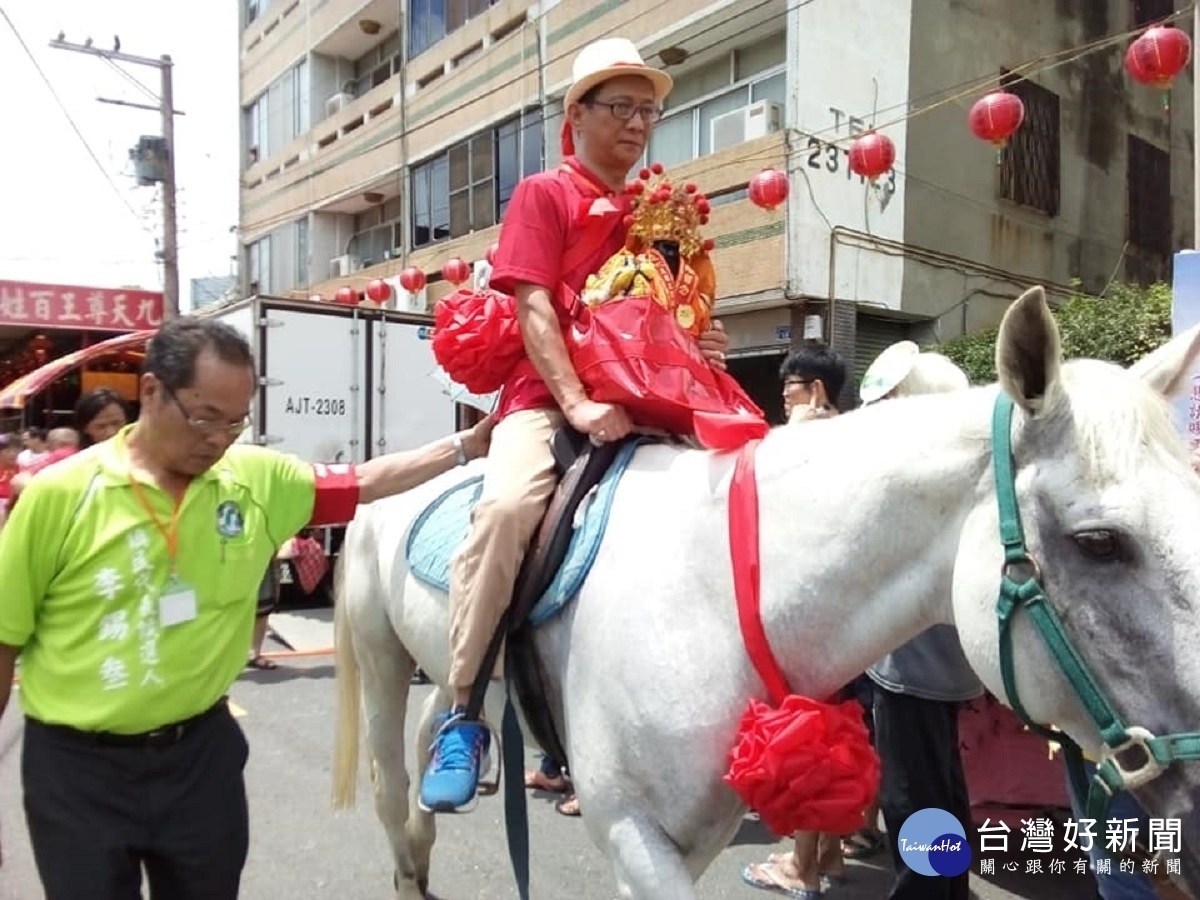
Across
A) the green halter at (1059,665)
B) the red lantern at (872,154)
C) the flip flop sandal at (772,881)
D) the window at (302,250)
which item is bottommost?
the flip flop sandal at (772,881)

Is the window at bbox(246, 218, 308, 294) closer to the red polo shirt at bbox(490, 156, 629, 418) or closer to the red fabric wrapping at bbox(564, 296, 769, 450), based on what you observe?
the red polo shirt at bbox(490, 156, 629, 418)

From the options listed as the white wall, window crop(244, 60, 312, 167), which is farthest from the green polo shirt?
window crop(244, 60, 312, 167)

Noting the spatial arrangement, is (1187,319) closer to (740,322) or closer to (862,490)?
(862,490)

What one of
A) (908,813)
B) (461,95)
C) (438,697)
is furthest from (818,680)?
(461,95)

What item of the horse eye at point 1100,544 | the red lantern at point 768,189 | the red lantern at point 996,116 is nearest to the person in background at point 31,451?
the horse eye at point 1100,544

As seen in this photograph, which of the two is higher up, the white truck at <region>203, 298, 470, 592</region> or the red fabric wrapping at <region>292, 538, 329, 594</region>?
the white truck at <region>203, 298, 470, 592</region>

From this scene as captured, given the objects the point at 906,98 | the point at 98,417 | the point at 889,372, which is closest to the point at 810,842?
the point at 889,372

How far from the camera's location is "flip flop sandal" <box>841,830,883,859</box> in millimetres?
4102

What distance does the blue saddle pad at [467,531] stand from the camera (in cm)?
210

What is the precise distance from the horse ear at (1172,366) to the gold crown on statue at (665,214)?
125 cm

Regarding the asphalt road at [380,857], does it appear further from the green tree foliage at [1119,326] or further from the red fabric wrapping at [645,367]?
the green tree foliage at [1119,326]

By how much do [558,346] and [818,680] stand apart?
3.49ft

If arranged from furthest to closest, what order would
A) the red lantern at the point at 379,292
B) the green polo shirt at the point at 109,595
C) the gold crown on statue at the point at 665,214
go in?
the red lantern at the point at 379,292 < the gold crown on statue at the point at 665,214 < the green polo shirt at the point at 109,595

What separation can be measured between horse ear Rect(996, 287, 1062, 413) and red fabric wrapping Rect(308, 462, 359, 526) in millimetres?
1588
